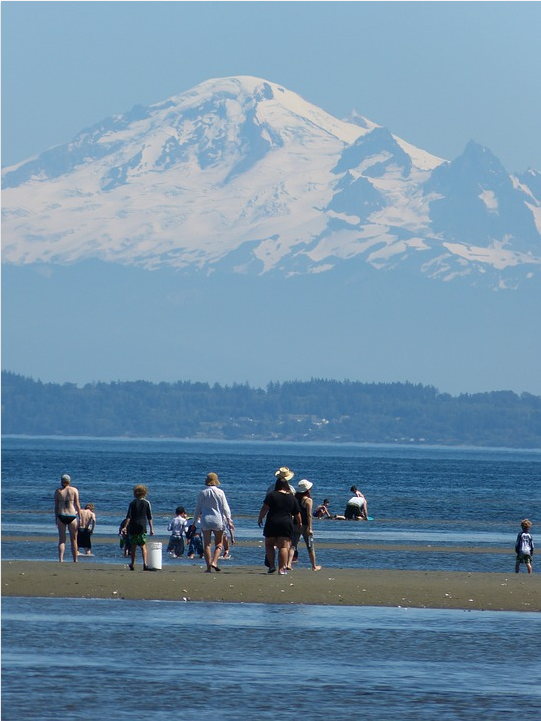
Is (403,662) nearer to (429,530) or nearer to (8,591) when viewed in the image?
(8,591)

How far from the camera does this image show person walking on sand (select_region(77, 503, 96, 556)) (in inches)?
1228

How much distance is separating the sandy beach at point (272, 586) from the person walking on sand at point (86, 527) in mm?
2815

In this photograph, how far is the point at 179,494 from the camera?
8412 cm

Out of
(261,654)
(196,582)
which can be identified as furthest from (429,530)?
(261,654)

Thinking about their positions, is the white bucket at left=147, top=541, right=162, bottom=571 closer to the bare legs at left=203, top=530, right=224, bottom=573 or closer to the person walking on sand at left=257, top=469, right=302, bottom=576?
the bare legs at left=203, top=530, right=224, bottom=573

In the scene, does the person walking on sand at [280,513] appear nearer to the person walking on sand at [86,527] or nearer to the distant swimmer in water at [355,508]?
the person walking on sand at [86,527]

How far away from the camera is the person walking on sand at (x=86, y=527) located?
31186 mm

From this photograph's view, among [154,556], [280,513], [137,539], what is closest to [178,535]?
[154,556]

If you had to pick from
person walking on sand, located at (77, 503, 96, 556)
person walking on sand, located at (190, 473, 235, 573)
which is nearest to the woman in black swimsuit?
person walking on sand, located at (190, 473, 235, 573)

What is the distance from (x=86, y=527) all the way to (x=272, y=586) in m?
8.42

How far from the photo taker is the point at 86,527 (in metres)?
31.4

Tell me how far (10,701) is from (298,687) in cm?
302

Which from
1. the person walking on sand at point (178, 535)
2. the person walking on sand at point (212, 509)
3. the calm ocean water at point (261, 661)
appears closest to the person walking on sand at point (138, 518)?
the person walking on sand at point (212, 509)

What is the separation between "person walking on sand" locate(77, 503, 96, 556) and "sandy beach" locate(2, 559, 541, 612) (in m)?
2.81
